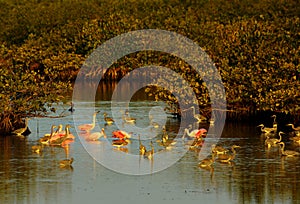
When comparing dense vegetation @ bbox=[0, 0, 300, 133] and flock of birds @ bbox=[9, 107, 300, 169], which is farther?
dense vegetation @ bbox=[0, 0, 300, 133]

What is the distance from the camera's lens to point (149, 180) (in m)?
20.2

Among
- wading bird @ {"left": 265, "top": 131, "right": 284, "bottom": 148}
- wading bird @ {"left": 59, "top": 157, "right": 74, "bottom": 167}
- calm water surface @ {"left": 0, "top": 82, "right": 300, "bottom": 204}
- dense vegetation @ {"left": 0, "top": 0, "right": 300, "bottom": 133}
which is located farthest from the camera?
dense vegetation @ {"left": 0, "top": 0, "right": 300, "bottom": 133}

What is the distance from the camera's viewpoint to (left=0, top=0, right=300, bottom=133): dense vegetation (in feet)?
90.7

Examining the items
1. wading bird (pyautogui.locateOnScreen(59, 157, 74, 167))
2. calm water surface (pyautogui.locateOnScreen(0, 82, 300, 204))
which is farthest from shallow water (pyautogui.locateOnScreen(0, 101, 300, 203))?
wading bird (pyautogui.locateOnScreen(59, 157, 74, 167))

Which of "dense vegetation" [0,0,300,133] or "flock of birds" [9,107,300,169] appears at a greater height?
"dense vegetation" [0,0,300,133]

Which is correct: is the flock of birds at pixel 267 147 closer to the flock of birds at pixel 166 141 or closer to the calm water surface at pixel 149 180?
the flock of birds at pixel 166 141

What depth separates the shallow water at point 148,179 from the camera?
1833 centimetres

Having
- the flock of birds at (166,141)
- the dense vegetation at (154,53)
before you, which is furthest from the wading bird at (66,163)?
the dense vegetation at (154,53)

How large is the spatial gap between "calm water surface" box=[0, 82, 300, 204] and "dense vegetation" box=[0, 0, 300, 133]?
3.07 m

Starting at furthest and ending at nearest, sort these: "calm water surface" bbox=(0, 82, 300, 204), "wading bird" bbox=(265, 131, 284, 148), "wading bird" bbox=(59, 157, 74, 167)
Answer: "wading bird" bbox=(265, 131, 284, 148) → "wading bird" bbox=(59, 157, 74, 167) → "calm water surface" bbox=(0, 82, 300, 204)

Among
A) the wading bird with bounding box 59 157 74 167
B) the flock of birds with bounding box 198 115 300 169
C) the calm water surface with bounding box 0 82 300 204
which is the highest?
the flock of birds with bounding box 198 115 300 169

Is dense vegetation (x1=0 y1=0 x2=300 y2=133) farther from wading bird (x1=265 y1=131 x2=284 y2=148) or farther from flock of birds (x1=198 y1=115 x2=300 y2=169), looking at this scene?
wading bird (x1=265 y1=131 x2=284 y2=148)

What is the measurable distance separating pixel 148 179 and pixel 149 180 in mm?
128

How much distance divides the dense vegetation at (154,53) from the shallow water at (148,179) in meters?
3.08
